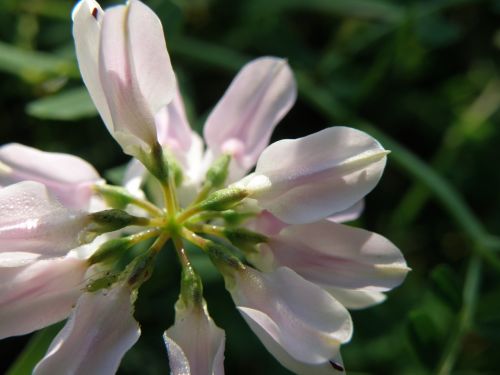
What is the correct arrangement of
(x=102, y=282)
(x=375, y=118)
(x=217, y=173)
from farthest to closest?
(x=375, y=118) → (x=217, y=173) → (x=102, y=282)

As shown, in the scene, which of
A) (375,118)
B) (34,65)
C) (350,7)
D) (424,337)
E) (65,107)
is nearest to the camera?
(424,337)

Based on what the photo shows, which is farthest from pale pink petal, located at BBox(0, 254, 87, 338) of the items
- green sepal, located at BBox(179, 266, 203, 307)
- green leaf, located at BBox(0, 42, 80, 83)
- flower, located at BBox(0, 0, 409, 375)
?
green leaf, located at BBox(0, 42, 80, 83)

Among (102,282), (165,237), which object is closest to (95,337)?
(102,282)

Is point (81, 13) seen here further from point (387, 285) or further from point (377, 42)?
point (377, 42)

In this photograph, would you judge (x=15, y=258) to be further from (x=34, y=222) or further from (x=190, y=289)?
(x=190, y=289)

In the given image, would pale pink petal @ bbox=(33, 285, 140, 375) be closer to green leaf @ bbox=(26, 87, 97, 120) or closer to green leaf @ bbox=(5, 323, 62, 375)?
green leaf @ bbox=(5, 323, 62, 375)

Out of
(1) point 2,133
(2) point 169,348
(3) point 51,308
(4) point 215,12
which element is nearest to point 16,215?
(3) point 51,308
